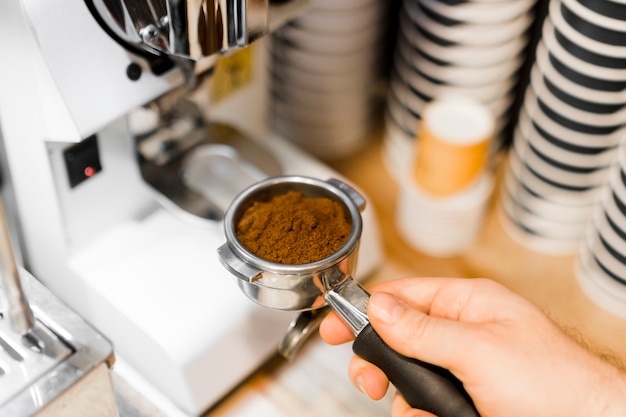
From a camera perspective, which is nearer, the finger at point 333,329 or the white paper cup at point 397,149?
the finger at point 333,329

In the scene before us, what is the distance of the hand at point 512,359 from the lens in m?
0.50

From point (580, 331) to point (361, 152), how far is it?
353mm

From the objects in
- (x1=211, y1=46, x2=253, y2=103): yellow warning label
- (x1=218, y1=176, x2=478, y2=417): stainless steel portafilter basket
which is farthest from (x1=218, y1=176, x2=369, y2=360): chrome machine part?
(x1=211, y1=46, x2=253, y2=103): yellow warning label

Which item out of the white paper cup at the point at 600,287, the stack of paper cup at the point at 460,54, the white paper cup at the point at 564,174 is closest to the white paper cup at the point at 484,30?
the stack of paper cup at the point at 460,54

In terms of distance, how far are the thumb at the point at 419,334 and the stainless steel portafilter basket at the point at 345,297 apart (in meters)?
0.01

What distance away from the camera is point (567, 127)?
72 cm

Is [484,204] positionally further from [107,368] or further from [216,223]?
[107,368]

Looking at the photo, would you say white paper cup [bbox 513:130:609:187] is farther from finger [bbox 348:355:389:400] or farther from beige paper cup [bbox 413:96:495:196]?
finger [bbox 348:355:389:400]

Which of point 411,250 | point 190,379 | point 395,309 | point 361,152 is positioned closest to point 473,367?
point 395,309

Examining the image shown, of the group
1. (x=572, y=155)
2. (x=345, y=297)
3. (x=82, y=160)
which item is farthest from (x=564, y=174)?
(x=82, y=160)

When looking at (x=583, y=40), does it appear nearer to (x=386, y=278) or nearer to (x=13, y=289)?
(x=386, y=278)

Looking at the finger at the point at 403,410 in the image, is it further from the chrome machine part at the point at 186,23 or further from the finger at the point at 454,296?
the chrome machine part at the point at 186,23

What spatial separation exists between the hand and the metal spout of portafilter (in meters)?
0.22

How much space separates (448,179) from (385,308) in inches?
12.2
